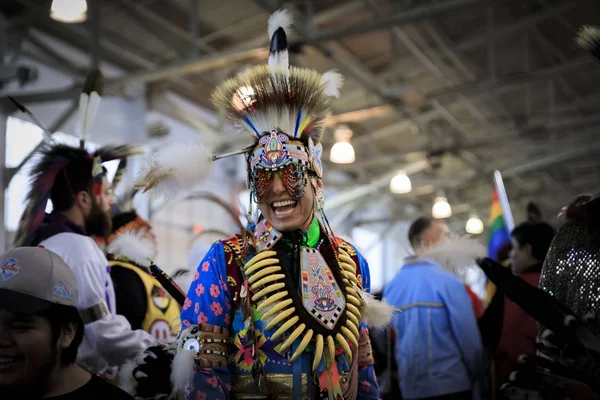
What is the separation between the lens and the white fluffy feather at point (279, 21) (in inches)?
85.4

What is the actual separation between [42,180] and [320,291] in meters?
1.43

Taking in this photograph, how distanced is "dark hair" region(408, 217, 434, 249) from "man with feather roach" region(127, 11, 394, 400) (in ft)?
5.46

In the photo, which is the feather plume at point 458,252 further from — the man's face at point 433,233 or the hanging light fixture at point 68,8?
the hanging light fixture at point 68,8

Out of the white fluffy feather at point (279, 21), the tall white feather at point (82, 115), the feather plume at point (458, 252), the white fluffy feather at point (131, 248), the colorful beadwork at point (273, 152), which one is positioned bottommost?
the feather plume at point (458, 252)

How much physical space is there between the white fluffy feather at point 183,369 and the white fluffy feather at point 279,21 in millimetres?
1123

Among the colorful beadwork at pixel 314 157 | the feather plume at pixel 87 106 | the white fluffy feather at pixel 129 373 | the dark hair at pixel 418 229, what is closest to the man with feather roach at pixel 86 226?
the feather plume at pixel 87 106

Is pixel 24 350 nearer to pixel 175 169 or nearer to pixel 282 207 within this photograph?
pixel 175 169

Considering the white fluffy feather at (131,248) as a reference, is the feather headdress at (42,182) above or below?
above

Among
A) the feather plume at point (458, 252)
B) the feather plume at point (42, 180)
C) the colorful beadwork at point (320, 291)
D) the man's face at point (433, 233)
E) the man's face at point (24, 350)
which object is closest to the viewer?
the man's face at point (24, 350)

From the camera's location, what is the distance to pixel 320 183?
6.60ft

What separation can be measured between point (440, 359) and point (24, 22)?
18.4 ft

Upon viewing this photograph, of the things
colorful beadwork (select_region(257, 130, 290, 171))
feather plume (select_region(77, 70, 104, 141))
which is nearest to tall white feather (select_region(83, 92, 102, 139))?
feather plume (select_region(77, 70, 104, 141))

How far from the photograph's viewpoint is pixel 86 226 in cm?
271

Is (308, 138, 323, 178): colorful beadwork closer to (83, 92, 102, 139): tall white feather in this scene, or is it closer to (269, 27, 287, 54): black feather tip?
(269, 27, 287, 54): black feather tip
